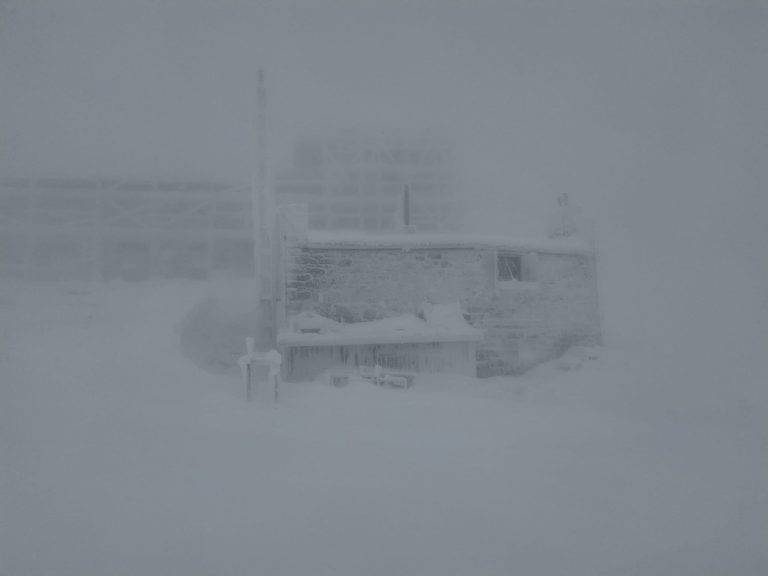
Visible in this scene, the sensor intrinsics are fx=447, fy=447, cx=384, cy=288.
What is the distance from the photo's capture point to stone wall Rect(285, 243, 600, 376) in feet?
33.8

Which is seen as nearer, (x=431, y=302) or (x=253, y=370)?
(x=253, y=370)

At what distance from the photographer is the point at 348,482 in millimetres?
4383

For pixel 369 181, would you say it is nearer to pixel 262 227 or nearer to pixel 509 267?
pixel 262 227

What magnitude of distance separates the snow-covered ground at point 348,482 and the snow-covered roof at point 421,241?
13.6ft

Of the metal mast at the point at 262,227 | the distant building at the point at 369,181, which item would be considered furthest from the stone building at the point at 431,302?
the distant building at the point at 369,181

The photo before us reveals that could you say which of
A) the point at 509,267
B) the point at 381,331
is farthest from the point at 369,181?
the point at 381,331

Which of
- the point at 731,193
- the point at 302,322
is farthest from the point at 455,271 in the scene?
the point at 731,193

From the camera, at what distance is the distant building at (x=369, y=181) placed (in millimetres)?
18203

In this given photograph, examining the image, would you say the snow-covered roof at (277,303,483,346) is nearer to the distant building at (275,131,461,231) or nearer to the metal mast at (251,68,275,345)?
the metal mast at (251,68,275,345)

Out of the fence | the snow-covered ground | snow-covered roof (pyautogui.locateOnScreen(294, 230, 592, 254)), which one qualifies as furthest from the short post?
the fence

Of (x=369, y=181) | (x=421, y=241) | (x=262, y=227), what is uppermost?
(x=369, y=181)

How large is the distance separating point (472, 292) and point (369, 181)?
9360 mm

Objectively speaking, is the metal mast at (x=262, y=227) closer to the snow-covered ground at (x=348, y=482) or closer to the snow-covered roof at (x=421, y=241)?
the snow-covered roof at (x=421, y=241)

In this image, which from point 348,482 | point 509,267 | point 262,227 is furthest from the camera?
point 509,267
